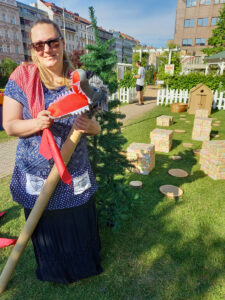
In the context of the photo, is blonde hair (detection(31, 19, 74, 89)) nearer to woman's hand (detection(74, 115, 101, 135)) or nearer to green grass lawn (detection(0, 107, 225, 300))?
woman's hand (detection(74, 115, 101, 135))

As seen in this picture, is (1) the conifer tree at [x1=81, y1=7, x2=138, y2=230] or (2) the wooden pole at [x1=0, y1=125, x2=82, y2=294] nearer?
(2) the wooden pole at [x1=0, y1=125, x2=82, y2=294]

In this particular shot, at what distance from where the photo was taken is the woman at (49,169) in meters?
1.37

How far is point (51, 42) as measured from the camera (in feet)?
4.51

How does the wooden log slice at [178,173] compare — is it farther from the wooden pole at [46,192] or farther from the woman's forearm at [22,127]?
the woman's forearm at [22,127]

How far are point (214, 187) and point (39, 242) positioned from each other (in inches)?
117

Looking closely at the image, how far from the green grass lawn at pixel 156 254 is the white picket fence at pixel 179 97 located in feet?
26.0

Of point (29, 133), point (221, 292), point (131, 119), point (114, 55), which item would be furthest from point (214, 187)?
point (131, 119)

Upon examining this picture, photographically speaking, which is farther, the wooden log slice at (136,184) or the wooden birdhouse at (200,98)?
the wooden birdhouse at (200,98)

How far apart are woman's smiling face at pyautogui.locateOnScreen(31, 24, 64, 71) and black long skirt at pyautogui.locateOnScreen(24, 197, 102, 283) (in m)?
1.15

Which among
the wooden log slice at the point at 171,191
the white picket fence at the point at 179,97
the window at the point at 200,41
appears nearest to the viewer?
the wooden log slice at the point at 171,191

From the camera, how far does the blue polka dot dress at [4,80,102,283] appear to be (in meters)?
1.49

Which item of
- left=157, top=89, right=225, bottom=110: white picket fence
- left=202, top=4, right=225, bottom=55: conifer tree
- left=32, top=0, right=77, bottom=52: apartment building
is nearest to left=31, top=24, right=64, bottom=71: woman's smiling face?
left=157, top=89, right=225, bottom=110: white picket fence

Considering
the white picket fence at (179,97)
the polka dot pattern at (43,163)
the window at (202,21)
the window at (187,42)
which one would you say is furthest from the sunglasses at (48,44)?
the window at (202,21)

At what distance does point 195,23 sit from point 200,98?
41.3 meters
